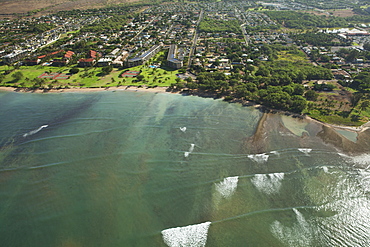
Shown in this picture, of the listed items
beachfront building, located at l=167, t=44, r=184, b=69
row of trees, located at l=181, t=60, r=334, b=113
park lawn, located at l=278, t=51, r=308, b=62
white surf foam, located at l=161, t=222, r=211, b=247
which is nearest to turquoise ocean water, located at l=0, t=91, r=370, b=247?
white surf foam, located at l=161, t=222, r=211, b=247

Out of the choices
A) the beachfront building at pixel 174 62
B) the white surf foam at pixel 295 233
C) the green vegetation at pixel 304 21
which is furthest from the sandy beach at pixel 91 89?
the green vegetation at pixel 304 21

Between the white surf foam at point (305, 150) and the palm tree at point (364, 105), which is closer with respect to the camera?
the white surf foam at point (305, 150)

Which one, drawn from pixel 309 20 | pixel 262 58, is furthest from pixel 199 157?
pixel 309 20

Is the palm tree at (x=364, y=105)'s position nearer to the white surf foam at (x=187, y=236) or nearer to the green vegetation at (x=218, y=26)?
the white surf foam at (x=187, y=236)

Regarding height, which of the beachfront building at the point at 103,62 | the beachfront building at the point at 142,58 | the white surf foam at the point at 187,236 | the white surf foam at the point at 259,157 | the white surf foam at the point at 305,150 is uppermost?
the beachfront building at the point at 142,58

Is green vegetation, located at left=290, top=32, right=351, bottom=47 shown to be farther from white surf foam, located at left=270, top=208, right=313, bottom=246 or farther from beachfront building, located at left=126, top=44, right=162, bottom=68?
white surf foam, located at left=270, top=208, right=313, bottom=246

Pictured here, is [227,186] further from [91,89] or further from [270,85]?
[91,89]
